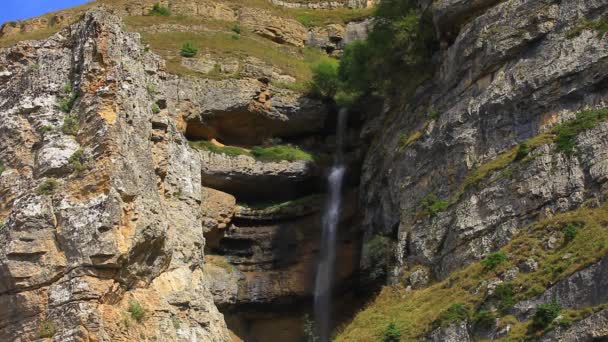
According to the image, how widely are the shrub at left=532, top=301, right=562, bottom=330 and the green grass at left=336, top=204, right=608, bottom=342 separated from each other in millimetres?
465

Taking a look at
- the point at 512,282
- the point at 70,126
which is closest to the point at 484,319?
the point at 512,282

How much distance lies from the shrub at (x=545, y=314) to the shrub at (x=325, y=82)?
26339mm

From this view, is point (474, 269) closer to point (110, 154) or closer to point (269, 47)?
point (110, 154)

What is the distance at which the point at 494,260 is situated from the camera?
3108cm

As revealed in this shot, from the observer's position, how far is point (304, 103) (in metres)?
51.6

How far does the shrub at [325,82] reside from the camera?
5244 cm

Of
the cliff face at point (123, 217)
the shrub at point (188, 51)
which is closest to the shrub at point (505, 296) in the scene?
the cliff face at point (123, 217)

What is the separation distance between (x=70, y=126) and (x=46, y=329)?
256 inches

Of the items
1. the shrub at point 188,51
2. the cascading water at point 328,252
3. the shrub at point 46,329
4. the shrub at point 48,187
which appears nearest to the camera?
the shrub at point 46,329

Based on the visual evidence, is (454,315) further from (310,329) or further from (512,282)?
(310,329)

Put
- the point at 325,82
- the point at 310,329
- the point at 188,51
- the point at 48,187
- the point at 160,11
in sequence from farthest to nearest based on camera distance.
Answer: the point at 160,11
the point at 188,51
the point at 325,82
the point at 310,329
the point at 48,187

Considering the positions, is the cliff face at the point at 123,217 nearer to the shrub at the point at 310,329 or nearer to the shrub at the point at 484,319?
the shrub at the point at 310,329

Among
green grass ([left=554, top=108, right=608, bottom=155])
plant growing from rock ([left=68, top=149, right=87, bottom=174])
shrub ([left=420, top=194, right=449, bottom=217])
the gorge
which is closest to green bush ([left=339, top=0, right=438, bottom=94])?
the gorge

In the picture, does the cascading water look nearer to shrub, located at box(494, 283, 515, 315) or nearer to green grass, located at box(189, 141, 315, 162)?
green grass, located at box(189, 141, 315, 162)
